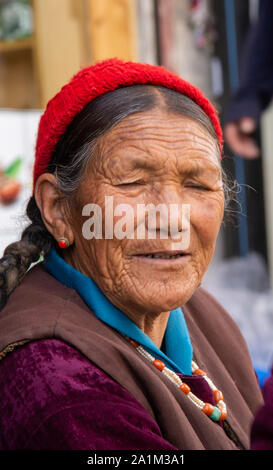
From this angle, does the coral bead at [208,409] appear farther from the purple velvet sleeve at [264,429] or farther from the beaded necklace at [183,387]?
the purple velvet sleeve at [264,429]

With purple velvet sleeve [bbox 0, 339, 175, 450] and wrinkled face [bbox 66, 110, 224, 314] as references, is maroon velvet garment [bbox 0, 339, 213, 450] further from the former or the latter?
wrinkled face [bbox 66, 110, 224, 314]

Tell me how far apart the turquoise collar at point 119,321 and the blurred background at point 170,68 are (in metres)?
1.29

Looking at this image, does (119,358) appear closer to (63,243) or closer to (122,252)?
(122,252)

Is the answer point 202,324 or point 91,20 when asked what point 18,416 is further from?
point 91,20

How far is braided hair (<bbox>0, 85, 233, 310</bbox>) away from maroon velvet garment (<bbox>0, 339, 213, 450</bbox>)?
0.33m

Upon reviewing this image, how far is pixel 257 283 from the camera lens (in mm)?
5062

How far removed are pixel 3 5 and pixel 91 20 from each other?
0.63 m

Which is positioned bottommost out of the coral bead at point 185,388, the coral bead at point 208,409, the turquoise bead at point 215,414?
the turquoise bead at point 215,414

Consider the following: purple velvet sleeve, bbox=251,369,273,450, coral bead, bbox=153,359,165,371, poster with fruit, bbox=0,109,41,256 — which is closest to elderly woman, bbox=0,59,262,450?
coral bead, bbox=153,359,165,371

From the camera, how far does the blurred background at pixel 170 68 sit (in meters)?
3.57

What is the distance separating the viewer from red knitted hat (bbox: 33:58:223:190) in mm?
1699

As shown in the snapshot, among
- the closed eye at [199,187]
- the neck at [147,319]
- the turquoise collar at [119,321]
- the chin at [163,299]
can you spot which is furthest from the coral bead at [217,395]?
the closed eye at [199,187]

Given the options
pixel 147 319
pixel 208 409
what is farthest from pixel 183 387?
pixel 147 319

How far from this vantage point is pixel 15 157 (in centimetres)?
354
